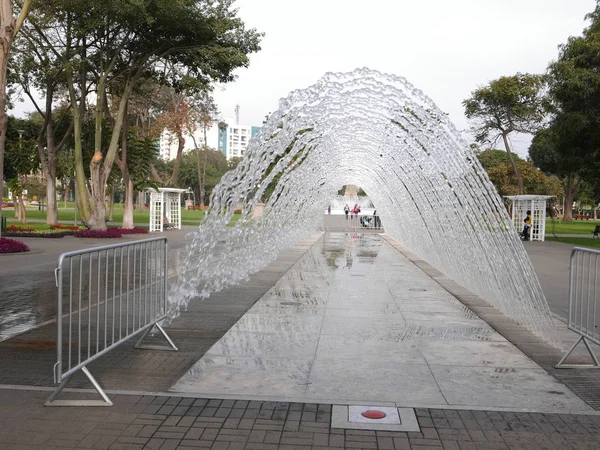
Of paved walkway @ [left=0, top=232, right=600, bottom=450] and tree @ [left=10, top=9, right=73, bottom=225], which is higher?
tree @ [left=10, top=9, right=73, bottom=225]

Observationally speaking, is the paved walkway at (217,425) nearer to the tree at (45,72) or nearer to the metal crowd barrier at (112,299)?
the metal crowd barrier at (112,299)

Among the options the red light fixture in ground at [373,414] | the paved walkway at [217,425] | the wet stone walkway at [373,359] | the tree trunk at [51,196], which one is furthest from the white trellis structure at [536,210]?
the red light fixture in ground at [373,414]

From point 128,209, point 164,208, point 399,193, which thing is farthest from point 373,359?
point 164,208

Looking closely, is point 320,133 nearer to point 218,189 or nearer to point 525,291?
point 218,189

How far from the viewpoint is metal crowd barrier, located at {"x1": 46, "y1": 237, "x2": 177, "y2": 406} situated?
4578 mm

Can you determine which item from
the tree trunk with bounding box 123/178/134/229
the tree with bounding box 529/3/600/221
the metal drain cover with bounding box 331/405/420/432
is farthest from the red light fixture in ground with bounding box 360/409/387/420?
the tree trunk with bounding box 123/178/134/229

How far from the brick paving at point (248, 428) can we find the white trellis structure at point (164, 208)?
87.9ft

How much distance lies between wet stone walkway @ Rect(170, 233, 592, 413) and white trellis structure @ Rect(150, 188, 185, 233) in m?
22.2

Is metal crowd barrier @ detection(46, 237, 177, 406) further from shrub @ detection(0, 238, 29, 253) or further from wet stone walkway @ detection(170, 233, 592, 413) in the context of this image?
shrub @ detection(0, 238, 29, 253)

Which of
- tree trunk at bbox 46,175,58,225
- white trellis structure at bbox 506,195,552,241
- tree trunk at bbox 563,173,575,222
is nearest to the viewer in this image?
white trellis structure at bbox 506,195,552,241

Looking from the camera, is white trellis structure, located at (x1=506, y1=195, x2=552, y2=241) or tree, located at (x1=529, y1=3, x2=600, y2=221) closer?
tree, located at (x1=529, y1=3, x2=600, y2=221)

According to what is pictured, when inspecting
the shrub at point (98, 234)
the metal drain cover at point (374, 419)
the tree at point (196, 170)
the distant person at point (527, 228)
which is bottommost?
the shrub at point (98, 234)

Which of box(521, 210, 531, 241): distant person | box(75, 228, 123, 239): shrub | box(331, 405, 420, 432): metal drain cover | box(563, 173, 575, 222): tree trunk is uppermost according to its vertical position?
box(563, 173, 575, 222): tree trunk

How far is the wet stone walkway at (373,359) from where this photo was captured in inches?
186
